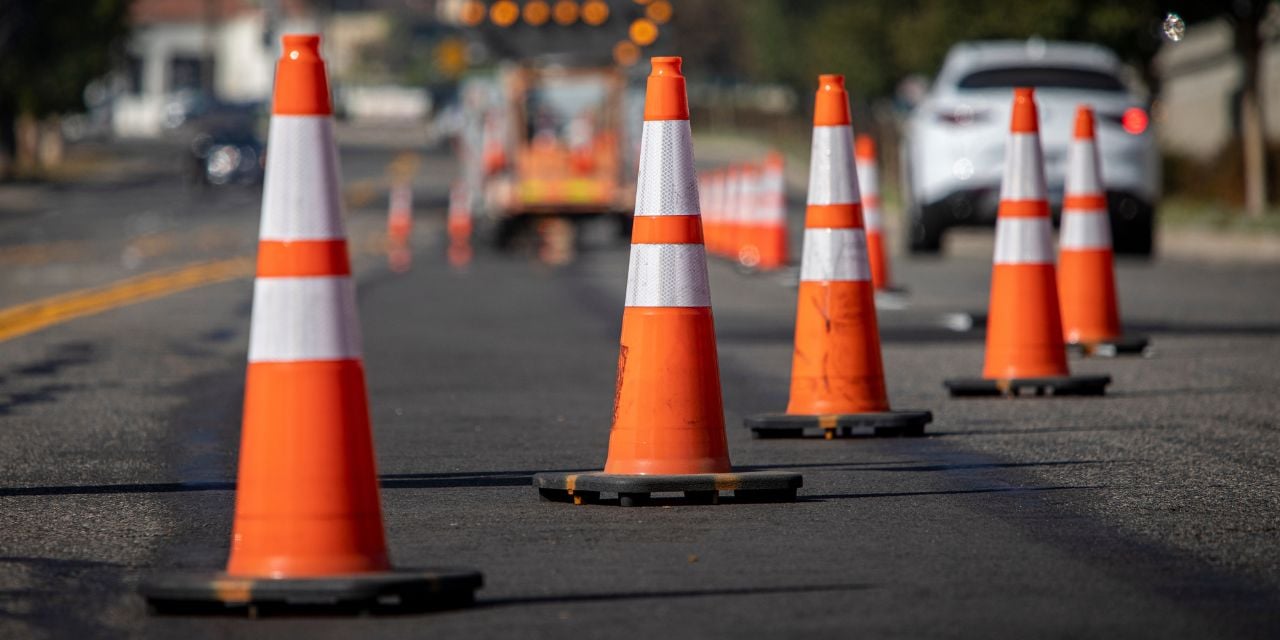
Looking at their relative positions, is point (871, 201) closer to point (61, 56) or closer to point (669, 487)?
point (669, 487)

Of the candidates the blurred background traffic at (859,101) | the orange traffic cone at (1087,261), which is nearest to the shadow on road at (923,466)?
the orange traffic cone at (1087,261)

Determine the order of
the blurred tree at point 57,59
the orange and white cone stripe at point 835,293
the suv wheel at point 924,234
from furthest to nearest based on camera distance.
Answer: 1. the blurred tree at point 57,59
2. the suv wheel at point 924,234
3. the orange and white cone stripe at point 835,293

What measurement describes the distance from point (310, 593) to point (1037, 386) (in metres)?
5.25

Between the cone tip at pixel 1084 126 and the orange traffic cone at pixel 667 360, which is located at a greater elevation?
the cone tip at pixel 1084 126

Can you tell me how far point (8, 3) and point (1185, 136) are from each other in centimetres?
2199

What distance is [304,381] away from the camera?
511cm

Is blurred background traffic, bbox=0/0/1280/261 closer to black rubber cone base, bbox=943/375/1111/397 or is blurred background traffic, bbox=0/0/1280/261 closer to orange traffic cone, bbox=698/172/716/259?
orange traffic cone, bbox=698/172/716/259

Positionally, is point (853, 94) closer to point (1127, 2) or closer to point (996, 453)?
point (1127, 2)

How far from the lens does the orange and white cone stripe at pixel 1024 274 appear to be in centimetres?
959

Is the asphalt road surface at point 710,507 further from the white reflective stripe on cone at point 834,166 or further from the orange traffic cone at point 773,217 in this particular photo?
the orange traffic cone at point 773,217

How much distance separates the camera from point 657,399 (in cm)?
663

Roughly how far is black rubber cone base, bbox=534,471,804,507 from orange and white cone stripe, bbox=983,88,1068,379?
125 inches

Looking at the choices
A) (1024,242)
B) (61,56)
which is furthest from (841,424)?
(61,56)

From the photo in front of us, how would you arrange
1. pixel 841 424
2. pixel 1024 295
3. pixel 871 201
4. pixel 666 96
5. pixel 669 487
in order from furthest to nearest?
1. pixel 871 201
2. pixel 1024 295
3. pixel 841 424
4. pixel 666 96
5. pixel 669 487
